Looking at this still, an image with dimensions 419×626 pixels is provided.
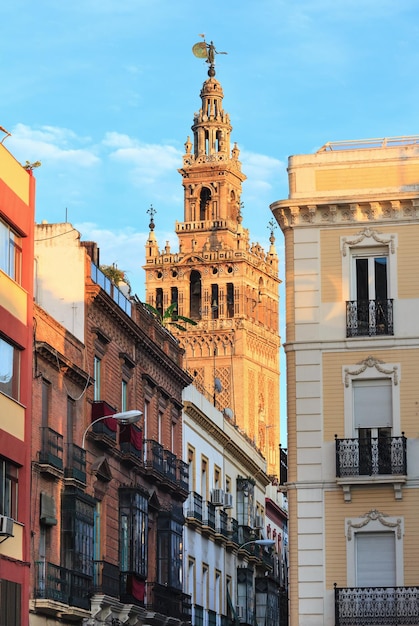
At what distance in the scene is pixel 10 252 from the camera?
4053cm

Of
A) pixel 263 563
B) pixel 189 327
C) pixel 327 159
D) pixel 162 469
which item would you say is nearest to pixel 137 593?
pixel 162 469

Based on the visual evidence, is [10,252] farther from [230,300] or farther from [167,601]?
[230,300]

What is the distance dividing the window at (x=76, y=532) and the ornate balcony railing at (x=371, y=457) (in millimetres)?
7519

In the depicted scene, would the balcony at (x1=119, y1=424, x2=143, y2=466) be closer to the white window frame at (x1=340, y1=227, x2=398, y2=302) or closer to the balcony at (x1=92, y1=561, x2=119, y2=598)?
the balcony at (x1=92, y1=561, x2=119, y2=598)

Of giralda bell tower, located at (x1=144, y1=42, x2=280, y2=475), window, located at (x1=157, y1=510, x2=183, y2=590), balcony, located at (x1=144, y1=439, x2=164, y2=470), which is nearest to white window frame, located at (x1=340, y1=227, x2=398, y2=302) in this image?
balcony, located at (x1=144, y1=439, x2=164, y2=470)

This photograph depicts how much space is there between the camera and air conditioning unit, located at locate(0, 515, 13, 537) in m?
37.2

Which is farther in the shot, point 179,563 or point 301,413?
point 179,563

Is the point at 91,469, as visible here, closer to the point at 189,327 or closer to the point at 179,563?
the point at 179,563

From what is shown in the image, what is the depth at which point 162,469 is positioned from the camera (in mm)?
55500

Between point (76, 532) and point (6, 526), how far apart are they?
7.02 m

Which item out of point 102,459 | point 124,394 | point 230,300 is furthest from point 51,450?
point 230,300

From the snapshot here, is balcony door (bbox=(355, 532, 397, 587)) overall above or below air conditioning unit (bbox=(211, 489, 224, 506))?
below

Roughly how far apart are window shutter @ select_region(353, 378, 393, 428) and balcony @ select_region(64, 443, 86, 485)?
7.96m

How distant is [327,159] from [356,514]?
9.03 meters
